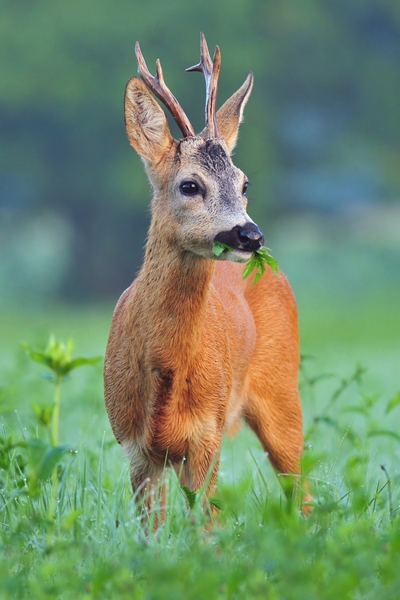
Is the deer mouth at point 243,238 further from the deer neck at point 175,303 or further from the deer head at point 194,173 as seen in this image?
the deer neck at point 175,303

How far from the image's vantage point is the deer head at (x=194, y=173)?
14.6 feet

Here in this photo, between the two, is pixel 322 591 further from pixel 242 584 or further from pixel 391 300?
pixel 391 300

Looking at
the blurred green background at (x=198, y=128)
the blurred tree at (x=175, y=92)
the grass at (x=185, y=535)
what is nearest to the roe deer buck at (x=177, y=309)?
the grass at (x=185, y=535)

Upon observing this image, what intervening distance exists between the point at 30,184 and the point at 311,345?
12.3 m

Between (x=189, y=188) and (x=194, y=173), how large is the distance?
68 millimetres

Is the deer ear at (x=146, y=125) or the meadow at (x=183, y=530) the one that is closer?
the meadow at (x=183, y=530)

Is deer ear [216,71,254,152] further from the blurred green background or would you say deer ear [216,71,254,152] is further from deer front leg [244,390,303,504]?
the blurred green background

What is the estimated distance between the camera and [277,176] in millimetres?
29016

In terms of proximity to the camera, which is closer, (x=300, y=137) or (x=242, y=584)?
(x=242, y=584)

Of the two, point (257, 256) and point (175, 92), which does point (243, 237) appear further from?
point (175, 92)

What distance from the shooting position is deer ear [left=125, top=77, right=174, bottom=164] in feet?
16.2

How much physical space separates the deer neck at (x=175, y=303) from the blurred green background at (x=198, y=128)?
16913mm

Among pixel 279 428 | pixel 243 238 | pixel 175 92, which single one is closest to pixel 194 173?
pixel 243 238

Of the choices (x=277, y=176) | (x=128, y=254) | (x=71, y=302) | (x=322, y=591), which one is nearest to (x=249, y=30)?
(x=277, y=176)
